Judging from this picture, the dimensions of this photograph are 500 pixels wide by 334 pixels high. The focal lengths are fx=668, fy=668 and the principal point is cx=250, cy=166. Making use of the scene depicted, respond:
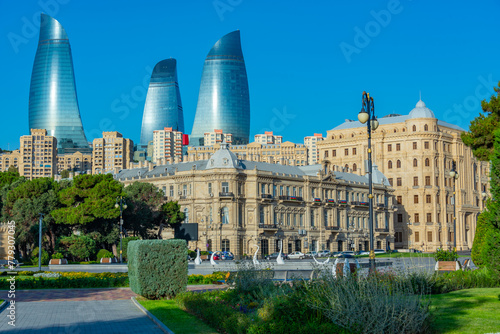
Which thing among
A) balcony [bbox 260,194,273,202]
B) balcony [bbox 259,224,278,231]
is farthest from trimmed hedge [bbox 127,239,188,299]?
balcony [bbox 260,194,273,202]

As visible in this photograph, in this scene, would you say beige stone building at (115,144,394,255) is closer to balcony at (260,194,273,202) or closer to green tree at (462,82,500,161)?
balcony at (260,194,273,202)

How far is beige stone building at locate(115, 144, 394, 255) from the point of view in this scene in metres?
99.3

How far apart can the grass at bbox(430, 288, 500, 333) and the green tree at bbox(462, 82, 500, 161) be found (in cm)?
1748

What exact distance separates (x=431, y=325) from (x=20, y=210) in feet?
214

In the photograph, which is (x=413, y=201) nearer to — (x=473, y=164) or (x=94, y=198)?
(x=473, y=164)

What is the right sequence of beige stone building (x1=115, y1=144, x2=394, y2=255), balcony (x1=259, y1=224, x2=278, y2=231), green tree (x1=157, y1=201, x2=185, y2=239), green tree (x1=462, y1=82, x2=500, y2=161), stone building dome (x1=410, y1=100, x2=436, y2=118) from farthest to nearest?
stone building dome (x1=410, y1=100, x2=436, y2=118) < balcony (x1=259, y1=224, x2=278, y2=231) < beige stone building (x1=115, y1=144, x2=394, y2=255) < green tree (x1=157, y1=201, x2=185, y2=239) < green tree (x1=462, y1=82, x2=500, y2=161)

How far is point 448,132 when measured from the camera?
469 ft

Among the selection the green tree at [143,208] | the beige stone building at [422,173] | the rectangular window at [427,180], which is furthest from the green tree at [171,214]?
the rectangular window at [427,180]

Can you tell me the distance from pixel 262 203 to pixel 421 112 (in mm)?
53915

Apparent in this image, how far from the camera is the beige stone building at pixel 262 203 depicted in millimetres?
99312

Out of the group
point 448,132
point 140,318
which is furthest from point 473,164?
point 140,318

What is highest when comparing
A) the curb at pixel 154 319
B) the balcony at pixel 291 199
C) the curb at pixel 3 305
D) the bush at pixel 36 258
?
the balcony at pixel 291 199

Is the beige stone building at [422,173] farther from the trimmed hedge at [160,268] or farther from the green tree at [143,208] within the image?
the trimmed hedge at [160,268]

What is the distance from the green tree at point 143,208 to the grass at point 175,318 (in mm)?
60210
